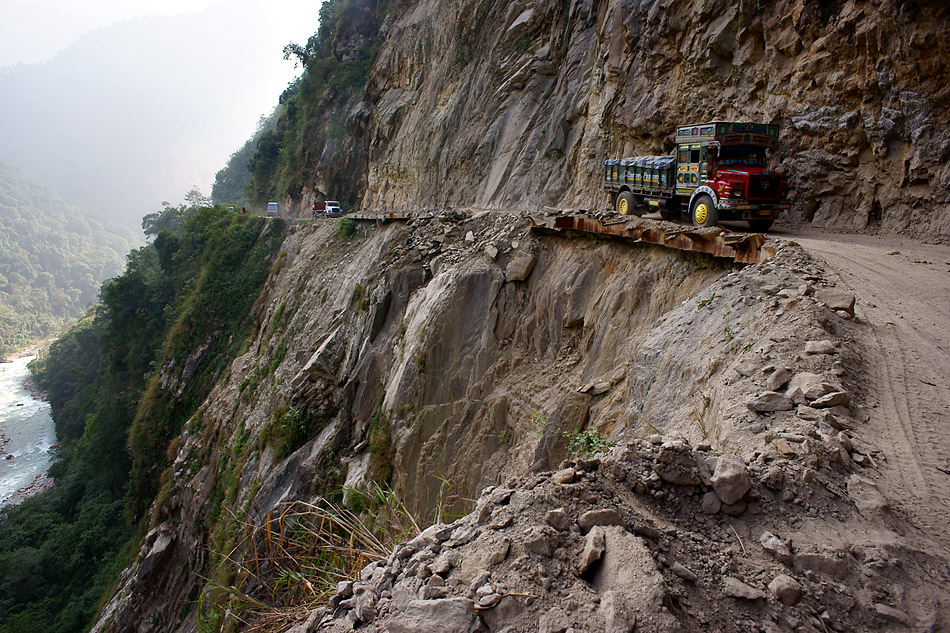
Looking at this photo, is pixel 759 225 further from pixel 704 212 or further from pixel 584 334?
pixel 584 334

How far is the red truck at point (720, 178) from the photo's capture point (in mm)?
8703

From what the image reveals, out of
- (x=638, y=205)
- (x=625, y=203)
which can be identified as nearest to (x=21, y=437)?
(x=625, y=203)

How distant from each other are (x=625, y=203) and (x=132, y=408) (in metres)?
27.8

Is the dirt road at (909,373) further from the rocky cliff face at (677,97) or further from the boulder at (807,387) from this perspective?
the rocky cliff face at (677,97)

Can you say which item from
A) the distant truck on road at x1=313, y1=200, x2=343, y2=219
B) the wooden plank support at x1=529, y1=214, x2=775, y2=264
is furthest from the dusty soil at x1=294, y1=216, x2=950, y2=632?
the distant truck on road at x1=313, y1=200, x2=343, y2=219

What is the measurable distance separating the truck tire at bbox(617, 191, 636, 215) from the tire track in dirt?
5481 millimetres

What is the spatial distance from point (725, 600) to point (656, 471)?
2.42 feet

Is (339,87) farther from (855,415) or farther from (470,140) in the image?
(855,415)

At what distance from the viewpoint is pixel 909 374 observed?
352cm

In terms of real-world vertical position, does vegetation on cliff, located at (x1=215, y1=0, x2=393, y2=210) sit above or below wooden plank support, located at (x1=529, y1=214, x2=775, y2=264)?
above

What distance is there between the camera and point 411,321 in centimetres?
1042

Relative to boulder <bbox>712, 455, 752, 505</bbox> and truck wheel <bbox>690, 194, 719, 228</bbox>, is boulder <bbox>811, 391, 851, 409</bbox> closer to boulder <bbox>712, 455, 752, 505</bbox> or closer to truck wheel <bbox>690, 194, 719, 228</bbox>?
boulder <bbox>712, 455, 752, 505</bbox>

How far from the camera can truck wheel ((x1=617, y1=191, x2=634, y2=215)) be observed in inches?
452

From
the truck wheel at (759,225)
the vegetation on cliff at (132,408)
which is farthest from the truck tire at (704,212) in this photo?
the vegetation on cliff at (132,408)
